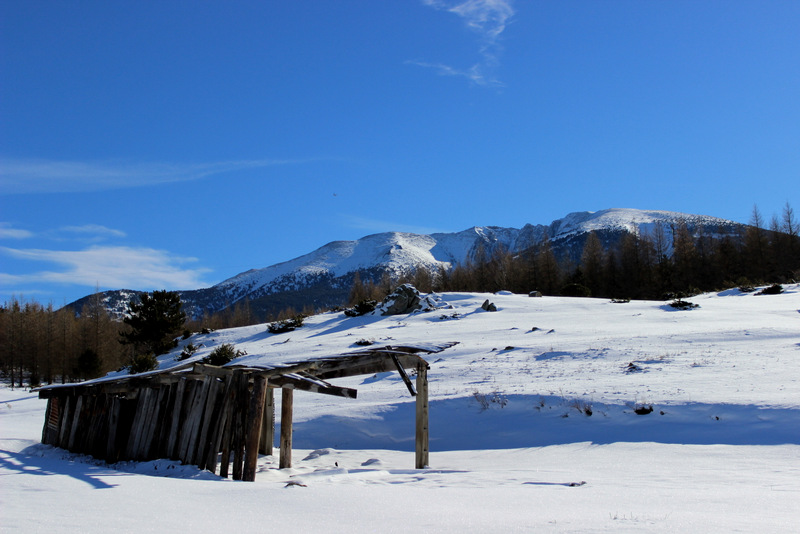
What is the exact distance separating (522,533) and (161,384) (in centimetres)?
813

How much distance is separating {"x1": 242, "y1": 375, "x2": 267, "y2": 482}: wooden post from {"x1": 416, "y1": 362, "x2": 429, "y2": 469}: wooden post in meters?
2.83

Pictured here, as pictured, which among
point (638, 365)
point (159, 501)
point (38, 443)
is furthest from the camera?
point (638, 365)

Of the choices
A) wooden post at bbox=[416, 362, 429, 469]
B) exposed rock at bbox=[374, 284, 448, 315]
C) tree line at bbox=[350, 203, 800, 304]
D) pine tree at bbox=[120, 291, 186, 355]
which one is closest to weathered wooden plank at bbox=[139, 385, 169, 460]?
wooden post at bbox=[416, 362, 429, 469]

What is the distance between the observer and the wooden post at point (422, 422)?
9.85 m

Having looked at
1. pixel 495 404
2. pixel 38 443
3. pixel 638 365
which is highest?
pixel 638 365

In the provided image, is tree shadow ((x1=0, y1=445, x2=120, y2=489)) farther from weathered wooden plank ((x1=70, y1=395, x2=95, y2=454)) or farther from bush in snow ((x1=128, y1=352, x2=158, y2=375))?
bush in snow ((x1=128, y1=352, x2=158, y2=375))

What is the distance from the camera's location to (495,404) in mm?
13883

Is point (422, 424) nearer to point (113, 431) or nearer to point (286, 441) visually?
point (286, 441)

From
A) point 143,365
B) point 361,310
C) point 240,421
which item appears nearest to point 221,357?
point 143,365

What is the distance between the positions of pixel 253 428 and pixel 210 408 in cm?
117

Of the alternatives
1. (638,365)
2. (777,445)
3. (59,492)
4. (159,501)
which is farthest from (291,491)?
(638,365)

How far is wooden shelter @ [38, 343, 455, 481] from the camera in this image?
9000mm

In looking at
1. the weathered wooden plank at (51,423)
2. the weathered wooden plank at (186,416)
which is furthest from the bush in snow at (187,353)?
the weathered wooden plank at (186,416)

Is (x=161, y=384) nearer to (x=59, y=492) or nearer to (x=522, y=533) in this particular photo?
(x=59, y=492)
